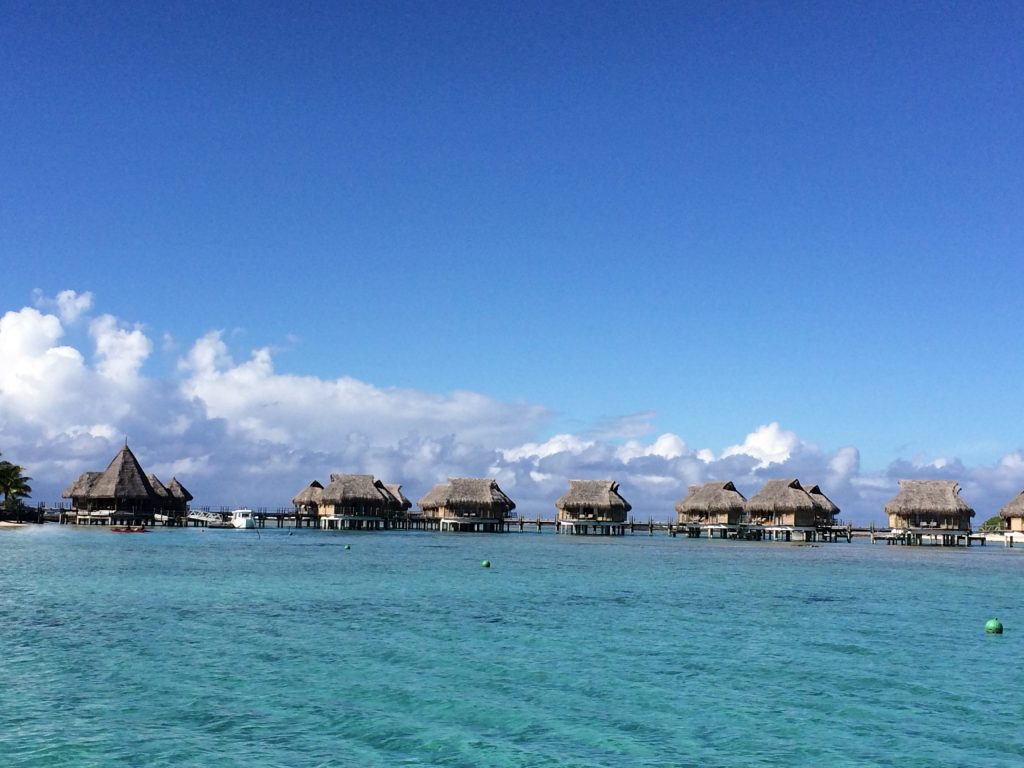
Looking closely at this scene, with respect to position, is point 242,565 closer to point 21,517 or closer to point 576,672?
point 576,672

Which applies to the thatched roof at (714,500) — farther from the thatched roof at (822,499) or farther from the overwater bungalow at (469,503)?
the overwater bungalow at (469,503)

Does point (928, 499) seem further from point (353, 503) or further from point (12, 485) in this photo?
point (12, 485)

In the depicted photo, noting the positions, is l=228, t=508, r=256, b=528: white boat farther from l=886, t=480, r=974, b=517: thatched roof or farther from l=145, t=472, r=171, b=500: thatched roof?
l=886, t=480, r=974, b=517: thatched roof

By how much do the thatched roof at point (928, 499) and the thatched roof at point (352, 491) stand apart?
190ft

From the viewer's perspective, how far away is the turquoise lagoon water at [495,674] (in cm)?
1420

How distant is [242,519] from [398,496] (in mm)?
23158

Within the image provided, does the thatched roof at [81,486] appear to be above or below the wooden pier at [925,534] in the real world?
above

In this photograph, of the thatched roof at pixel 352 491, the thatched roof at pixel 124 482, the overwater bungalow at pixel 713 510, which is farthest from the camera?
the thatched roof at pixel 352 491

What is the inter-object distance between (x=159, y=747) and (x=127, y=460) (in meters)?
90.4

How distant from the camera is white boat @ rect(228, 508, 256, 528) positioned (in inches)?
4183

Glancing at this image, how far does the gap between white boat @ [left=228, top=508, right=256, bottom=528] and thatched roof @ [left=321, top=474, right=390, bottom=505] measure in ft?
28.2

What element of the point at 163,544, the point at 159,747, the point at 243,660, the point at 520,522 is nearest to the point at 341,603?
the point at 243,660

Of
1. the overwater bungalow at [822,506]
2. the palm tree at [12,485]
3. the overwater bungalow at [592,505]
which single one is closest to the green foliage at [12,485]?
the palm tree at [12,485]

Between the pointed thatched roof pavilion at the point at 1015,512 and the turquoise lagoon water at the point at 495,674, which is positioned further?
the pointed thatched roof pavilion at the point at 1015,512
